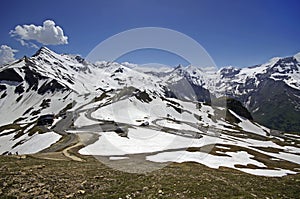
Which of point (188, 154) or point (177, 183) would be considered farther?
point (188, 154)

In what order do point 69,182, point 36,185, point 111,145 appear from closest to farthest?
point 36,185 < point 69,182 < point 111,145

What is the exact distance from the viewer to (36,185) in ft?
75.5

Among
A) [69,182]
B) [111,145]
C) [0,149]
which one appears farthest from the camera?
[0,149]

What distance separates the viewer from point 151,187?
23.7 metres

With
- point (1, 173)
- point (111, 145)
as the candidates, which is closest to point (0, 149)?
point (111, 145)

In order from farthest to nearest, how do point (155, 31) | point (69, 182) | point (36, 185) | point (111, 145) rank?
point (111, 145), point (155, 31), point (69, 182), point (36, 185)

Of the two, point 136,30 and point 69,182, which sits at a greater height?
point 136,30

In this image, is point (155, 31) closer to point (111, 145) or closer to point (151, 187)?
point (151, 187)

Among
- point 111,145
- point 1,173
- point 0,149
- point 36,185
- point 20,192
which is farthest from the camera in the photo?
point 0,149

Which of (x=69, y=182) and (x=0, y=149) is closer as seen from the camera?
(x=69, y=182)

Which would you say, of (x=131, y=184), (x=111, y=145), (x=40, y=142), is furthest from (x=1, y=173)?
(x=40, y=142)

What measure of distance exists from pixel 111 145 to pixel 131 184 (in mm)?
54022

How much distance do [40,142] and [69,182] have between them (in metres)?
68.2

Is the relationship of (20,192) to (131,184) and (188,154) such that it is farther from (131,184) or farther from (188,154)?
(188,154)
